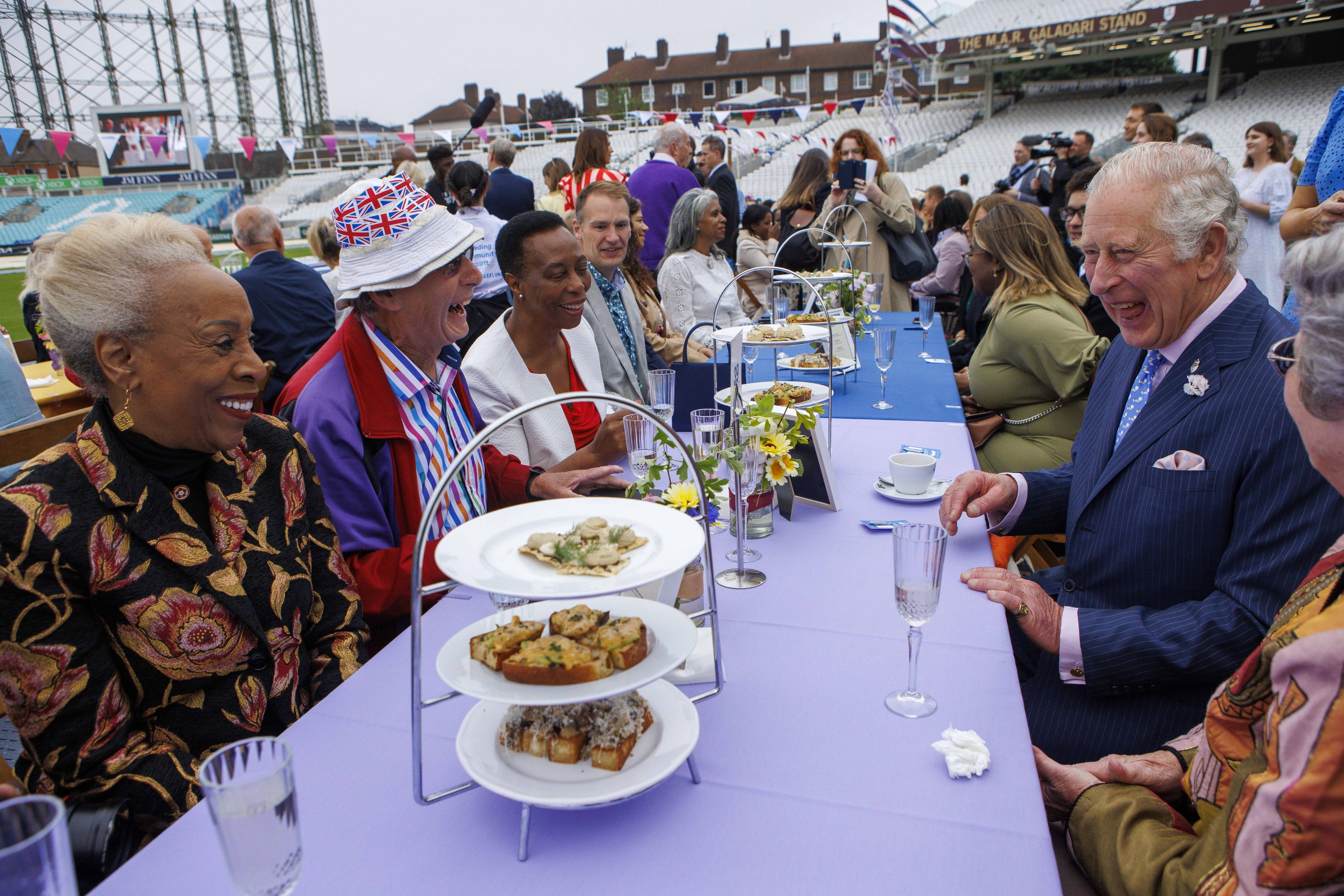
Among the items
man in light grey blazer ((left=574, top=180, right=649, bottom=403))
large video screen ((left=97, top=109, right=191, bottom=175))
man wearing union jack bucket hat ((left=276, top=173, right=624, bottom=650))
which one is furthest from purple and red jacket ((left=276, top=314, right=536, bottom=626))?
large video screen ((left=97, top=109, right=191, bottom=175))

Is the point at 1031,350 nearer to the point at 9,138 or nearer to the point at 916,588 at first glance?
the point at 916,588

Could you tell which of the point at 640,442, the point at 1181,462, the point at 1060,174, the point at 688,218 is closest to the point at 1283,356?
the point at 1181,462

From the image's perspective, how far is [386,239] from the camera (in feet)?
6.65

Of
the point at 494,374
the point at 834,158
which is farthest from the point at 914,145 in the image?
the point at 494,374

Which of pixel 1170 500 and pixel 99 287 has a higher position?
pixel 99 287

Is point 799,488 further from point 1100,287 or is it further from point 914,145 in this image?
point 914,145

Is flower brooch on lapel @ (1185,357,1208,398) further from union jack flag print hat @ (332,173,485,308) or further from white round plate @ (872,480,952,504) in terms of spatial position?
union jack flag print hat @ (332,173,485,308)

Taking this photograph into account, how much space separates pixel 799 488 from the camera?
2.23 metres

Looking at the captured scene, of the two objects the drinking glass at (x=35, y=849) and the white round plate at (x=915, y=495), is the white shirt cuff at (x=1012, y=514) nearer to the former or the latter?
the white round plate at (x=915, y=495)

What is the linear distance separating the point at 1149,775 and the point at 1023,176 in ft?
34.4

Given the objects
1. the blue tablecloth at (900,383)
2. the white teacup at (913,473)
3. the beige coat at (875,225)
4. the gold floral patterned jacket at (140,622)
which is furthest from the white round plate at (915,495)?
the beige coat at (875,225)

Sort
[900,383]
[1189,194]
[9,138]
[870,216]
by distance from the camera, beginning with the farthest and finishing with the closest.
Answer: [9,138] < [870,216] < [900,383] < [1189,194]

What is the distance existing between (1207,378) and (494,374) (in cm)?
208

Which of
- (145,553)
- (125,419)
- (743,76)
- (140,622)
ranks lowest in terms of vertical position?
(140,622)
